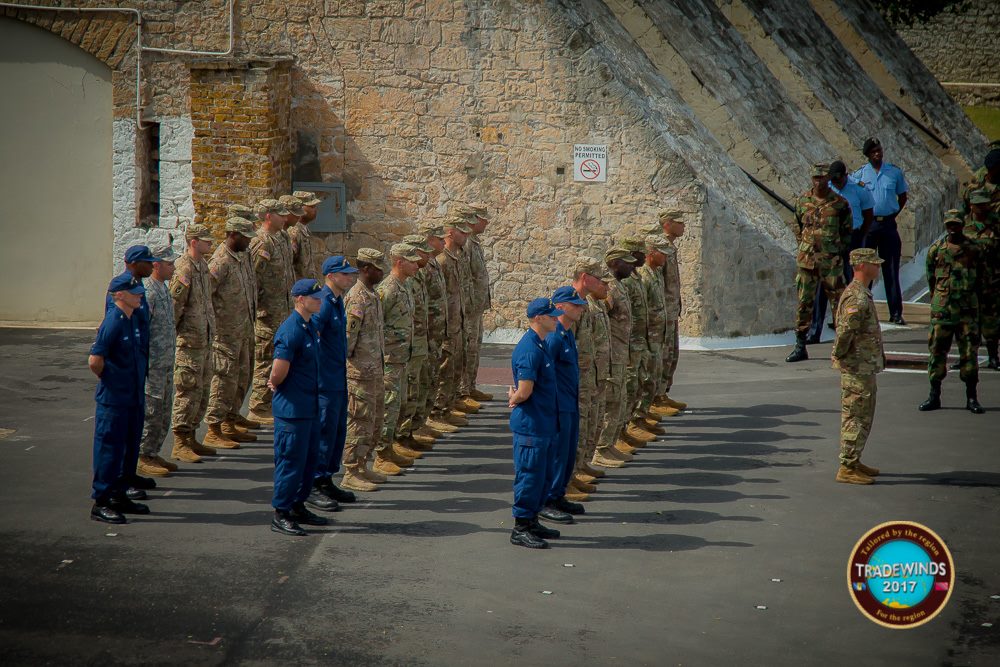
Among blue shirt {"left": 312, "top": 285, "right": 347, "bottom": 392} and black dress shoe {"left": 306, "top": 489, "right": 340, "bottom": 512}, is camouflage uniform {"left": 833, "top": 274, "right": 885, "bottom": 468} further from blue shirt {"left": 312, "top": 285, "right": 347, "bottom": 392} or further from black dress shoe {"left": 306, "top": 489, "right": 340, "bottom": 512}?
black dress shoe {"left": 306, "top": 489, "right": 340, "bottom": 512}

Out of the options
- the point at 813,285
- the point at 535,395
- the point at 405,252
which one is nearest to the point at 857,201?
the point at 813,285

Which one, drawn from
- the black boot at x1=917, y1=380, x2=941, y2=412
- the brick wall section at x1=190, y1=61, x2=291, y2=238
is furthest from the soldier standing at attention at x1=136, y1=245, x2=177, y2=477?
the black boot at x1=917, y1=380, x2=941, y2=412

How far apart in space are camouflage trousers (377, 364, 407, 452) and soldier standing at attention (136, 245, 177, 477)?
1727 mm

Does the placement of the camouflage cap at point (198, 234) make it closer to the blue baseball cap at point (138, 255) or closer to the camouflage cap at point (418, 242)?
the blue baseball cap at point (138, 255)

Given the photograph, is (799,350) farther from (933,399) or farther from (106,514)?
(106,514)

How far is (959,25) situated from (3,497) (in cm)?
3012

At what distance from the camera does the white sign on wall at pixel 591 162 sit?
53.6 feet

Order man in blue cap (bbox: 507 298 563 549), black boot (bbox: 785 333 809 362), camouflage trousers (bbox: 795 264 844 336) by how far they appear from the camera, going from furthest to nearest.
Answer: black boot (bbox: 785 333 809 362) < camouflage trousers (bbox: 795 264 844 336) < man in blue cap (bbox: 507 298 563 549)

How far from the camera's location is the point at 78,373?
14.9m

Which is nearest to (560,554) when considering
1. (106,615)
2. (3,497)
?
(106,615)

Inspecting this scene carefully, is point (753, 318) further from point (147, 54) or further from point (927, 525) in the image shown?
point (147, 54)

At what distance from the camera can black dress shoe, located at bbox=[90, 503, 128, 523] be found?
9906 mm

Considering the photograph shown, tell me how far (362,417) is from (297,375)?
119cm

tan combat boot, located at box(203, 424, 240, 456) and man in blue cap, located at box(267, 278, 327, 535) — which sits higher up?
man in blue cap, located at box(267, 278, 327, 535)
